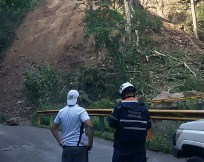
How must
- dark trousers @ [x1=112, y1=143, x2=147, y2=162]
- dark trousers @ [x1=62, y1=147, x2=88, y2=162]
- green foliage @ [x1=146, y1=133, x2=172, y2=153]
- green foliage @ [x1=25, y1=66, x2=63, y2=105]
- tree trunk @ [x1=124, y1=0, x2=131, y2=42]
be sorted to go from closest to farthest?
dark trousers @ [x1=112, y1=143, x2=147, y2=162] < dark trousers @ [x1=62, y1=147, x2=88, y2=162] < green foliage @ [x1=146, y1=133, x2=172, y2=153] < green foliage @ [x1=25, y1=66, x2=63, y2=105] < tree trunk @ [x1=124, y1=0, x2=131, y2=42]

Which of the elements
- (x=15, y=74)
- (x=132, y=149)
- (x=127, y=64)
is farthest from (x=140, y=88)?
(x=132, y=149)

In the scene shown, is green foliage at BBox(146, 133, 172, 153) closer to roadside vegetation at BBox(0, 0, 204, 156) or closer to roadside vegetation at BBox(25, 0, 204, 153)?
roadside vegetation at BBox(0, 0, 204, 156)

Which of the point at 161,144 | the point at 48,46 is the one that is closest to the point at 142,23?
the point at 48,46

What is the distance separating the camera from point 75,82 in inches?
1187

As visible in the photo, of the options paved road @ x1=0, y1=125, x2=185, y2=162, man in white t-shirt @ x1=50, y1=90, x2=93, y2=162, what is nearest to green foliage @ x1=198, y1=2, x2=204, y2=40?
paved road @ x1=0, y1=125, x2=185, y2=162

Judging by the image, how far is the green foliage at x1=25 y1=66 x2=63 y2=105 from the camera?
2959 centimetres

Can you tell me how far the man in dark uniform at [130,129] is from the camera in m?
6.31

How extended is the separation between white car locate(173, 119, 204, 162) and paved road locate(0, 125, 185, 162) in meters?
3.49

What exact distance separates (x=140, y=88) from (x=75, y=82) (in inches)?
215

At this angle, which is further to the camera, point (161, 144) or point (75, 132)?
point (161, 144)

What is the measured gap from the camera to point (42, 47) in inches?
1612

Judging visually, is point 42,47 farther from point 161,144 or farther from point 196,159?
point 196,159

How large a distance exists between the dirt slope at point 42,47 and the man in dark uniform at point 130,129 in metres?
26.5

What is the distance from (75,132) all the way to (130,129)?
957mm
